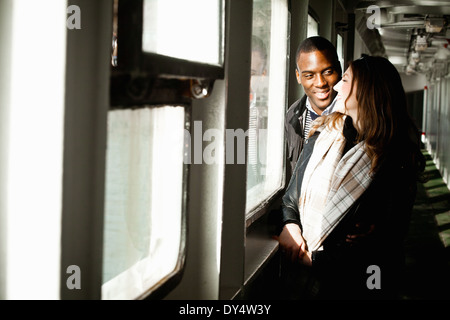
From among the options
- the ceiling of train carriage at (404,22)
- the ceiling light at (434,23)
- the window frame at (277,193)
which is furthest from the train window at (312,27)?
the ceiling light at (434,23)

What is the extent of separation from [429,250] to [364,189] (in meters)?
3.77

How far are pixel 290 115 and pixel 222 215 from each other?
115 centimetres

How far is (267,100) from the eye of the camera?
108 inches

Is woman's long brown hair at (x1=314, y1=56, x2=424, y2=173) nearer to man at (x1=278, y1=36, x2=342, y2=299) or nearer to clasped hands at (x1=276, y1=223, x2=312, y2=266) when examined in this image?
clasped hands at (x1=276, y1=223, x2=312, y2=266)

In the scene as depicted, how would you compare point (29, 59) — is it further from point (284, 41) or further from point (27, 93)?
point (284, 41)

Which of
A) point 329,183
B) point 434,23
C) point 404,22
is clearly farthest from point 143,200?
point 434,23

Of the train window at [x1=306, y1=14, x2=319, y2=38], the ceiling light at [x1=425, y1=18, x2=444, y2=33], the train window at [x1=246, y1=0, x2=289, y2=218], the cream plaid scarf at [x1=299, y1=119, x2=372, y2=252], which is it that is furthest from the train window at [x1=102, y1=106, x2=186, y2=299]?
the ceiling light at [x1=425, y1=18, x2=444, y2=33]

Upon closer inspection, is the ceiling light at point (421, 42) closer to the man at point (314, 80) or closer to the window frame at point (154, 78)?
the man at point (314, 80)

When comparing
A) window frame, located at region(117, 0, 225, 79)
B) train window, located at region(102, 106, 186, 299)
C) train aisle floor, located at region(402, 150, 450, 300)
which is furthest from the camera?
train aisle floor, located at region(402, 150, 450, 300)

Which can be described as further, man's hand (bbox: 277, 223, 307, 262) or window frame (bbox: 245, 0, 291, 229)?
window frame (bbox: 245, 0, 291, 229)

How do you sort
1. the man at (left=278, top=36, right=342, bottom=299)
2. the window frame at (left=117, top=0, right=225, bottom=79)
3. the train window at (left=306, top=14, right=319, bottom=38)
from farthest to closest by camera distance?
the train window at (left=306, top=14, right=319, bottom=38) < the man at (left=278, top=36, right=342, bottom=299) < the window frame at (left=117, top=0, right=225, bottom=79)

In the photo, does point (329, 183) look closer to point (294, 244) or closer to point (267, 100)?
point (294, 244)

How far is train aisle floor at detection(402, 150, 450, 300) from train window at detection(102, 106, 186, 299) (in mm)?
1019

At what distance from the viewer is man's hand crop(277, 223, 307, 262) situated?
6.13 ft
